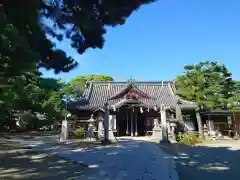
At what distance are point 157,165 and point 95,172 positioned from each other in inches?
86.7

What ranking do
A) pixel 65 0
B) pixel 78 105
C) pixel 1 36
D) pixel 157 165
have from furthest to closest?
pixel 78 105, pixel 157 165, pixel 65 0, pixel 1 36

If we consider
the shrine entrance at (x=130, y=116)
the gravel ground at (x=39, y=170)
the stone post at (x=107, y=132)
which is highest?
the shrine entrance at (x=130, y=116)

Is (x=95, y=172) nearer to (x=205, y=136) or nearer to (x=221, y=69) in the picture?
(x=205, y=136)

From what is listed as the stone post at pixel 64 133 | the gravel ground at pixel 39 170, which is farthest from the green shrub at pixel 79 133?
the gravel ground at pixel 39 170

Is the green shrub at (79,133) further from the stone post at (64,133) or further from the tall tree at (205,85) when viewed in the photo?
the tall tree at (205,85)

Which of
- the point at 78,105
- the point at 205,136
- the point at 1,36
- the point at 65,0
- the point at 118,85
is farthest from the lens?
the point at 118,85

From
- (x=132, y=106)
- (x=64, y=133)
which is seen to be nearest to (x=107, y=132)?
(x=64, y=133)

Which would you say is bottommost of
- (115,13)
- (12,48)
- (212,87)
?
(12,48)

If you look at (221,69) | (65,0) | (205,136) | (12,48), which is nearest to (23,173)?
(12,48)

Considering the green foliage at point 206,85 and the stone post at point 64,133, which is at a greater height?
the green foliage at point 206,85

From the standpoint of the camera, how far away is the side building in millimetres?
21625

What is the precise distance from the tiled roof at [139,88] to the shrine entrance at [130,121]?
4.16 ft

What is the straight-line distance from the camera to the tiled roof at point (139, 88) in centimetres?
2216

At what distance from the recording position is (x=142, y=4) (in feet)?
18.2
